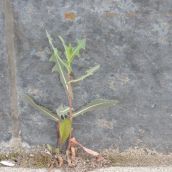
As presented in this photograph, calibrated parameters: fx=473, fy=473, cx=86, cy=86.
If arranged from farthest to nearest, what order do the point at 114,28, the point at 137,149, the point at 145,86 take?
the point at 137,149 → the point at 145,86 → the point at 114,28

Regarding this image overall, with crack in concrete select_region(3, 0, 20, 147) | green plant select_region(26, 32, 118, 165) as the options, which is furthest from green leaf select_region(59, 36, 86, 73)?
crack in concrete select_region(3, 0, 20, 147)

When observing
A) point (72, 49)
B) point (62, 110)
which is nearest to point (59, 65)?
point (72, 49)

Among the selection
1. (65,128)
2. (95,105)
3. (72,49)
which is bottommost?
(65,128)

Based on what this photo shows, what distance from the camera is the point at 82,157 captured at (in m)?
2.36

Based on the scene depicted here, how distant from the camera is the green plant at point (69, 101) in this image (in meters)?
2.10

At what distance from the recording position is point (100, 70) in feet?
7.18

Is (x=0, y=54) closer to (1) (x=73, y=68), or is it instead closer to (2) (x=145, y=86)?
(1) (x=73, y=68)

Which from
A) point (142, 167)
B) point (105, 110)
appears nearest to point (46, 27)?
point (105, 110)

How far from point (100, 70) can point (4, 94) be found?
48 cm

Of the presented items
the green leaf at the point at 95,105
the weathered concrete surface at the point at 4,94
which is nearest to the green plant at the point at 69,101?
the green leaf at the point at 95,105

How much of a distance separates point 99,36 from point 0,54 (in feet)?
1.54

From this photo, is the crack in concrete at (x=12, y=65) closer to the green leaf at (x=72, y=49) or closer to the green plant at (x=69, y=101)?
the green plant at (x=69, y=101)

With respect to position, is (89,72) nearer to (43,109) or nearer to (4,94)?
(43,109)

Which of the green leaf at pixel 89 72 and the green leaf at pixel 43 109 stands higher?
the green leaf at pixel 89 72
